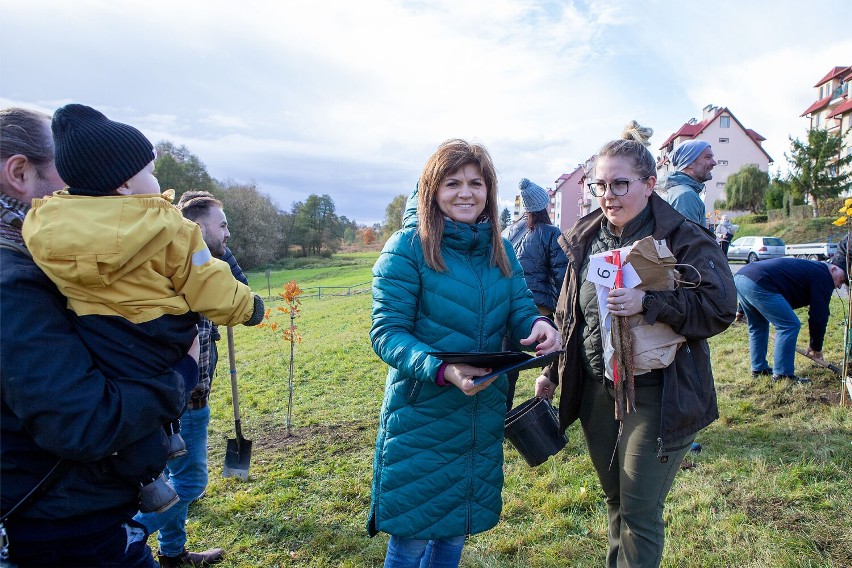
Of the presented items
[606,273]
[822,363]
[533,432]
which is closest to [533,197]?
[606,273]

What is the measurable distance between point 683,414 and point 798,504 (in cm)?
190

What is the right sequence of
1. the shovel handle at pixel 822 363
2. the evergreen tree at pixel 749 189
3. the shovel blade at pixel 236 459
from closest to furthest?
the shovel blade at pixel 236 459 < the shovel handle at pixel 822 363 < the evergreen tree at pixel 749 189

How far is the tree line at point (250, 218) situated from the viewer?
1861 inches

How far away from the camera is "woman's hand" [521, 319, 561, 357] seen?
2.10 meters

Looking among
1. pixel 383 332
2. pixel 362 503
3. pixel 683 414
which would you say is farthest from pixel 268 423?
pixel 683 414

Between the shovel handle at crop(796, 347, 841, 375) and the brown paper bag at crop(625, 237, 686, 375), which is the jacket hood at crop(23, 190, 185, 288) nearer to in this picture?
the brown paper bag at crop(625, 237, 686, 375)

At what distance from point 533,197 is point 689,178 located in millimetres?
1388

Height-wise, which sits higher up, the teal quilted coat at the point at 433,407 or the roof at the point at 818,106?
the roof at the point at 818,106

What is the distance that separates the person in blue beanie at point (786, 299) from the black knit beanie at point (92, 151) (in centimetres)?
613

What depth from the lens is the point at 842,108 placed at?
37562mm

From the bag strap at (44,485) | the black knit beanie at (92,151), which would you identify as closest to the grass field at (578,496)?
the bag strap at (44,485)

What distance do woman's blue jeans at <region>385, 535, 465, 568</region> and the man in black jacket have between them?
1.08 meters

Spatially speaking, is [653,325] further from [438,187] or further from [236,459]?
[236,459]

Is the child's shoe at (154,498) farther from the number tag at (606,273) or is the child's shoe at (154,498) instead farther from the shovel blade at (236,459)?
the shovel blade at (236,459)
